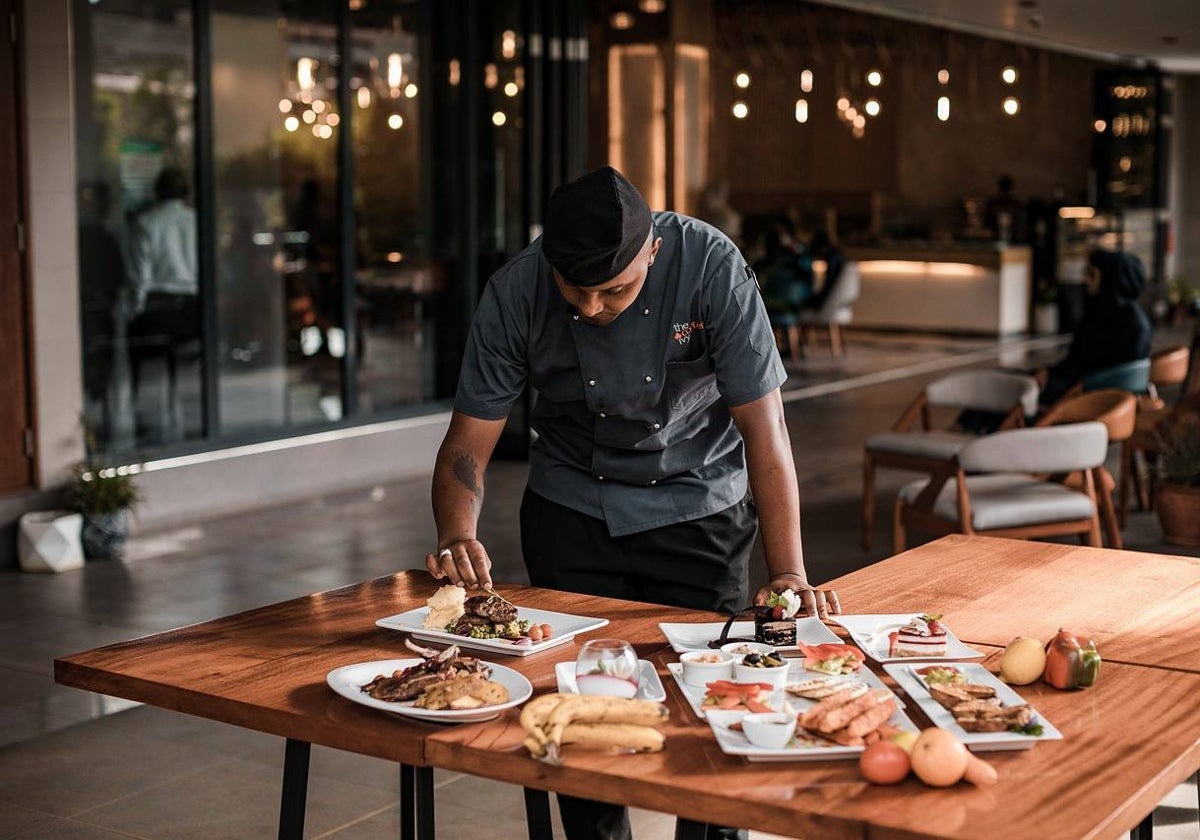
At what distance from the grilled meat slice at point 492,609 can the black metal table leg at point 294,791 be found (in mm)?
439

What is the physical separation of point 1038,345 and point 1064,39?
10.8 ft

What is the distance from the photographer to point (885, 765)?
1.88 m

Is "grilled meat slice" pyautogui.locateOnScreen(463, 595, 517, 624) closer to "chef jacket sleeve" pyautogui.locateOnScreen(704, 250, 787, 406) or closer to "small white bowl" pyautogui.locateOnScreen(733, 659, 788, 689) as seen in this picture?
"small white bowl" pyautogui.locateOnScreen(733, 659, 788, 689)

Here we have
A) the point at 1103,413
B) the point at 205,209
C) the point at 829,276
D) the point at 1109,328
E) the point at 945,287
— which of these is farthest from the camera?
the point at 945,287

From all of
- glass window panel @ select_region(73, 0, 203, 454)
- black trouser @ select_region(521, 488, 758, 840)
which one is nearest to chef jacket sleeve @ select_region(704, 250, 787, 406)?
black trouser @ select_region(521, 488, 758, 840)

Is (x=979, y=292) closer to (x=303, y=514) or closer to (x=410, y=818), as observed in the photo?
(x=303, y=514)

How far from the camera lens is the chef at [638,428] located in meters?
2.95

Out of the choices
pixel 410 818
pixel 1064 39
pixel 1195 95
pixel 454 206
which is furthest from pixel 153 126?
pixel 1195 95

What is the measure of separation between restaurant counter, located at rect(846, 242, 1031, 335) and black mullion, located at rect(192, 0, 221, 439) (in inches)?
454

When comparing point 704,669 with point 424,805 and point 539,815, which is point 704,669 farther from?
point 539,815

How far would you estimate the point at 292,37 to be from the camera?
9.24 metres

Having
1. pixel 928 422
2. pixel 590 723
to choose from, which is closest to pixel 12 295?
pixel 928 422

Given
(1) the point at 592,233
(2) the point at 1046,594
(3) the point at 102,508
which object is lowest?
(3) the point at 102,508

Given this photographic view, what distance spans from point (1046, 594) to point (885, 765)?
1157 mm
